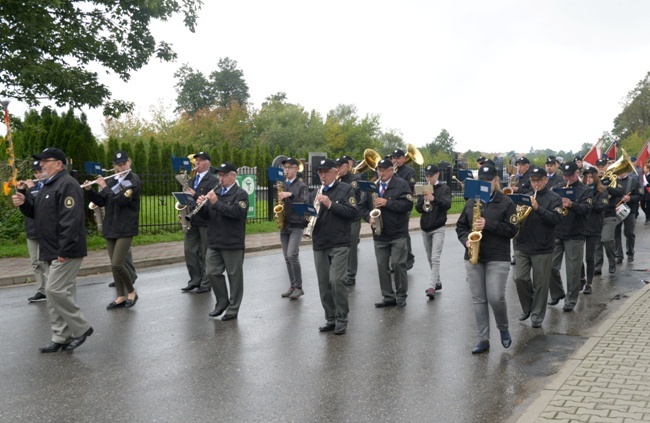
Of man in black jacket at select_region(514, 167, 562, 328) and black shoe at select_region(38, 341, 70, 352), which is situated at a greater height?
man in black jacket at select_region(514, 167, 562, 328)

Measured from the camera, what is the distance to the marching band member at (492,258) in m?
7.32

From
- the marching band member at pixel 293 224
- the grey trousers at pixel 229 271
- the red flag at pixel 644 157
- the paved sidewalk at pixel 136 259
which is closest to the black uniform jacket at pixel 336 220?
the grey trousers at pixel 229 271

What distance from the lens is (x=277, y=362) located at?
23.1 feet

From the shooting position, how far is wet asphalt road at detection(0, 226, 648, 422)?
5656 millimetres

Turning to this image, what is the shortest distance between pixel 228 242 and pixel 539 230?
12.7 feet

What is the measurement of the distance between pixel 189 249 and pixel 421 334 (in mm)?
4279

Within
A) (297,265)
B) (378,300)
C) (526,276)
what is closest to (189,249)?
(297,265)

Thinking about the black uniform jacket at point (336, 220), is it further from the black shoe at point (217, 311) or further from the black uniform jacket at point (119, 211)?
the black uniform jacket at point (119, 211)

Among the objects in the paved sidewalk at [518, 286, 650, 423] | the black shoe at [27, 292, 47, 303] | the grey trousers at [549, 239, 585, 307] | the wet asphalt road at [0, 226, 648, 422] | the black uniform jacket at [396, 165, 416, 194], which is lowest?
the wet asphalt road at [0, 226, 648, 422]

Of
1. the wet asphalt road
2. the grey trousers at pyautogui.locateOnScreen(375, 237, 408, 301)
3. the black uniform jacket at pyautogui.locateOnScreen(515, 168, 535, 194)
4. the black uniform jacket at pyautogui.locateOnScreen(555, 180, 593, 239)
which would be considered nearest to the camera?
the wet asphalt road

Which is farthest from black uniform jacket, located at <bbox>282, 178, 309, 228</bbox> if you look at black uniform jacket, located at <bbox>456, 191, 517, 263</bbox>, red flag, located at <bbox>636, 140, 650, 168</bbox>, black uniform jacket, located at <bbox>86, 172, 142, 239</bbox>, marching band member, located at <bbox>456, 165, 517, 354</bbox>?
red flag, located at <bbox>636, 140, 650, 168</bbox>

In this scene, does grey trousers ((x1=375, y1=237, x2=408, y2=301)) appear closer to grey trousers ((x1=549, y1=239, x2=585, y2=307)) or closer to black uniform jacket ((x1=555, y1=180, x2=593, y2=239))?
grey trousers ((x1=549, y1=239, x2=585, y2=307))

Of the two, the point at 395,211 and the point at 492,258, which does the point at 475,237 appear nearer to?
the point at 492,258

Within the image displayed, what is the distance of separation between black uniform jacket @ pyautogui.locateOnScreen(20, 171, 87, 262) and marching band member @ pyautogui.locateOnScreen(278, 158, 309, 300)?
3661mm
